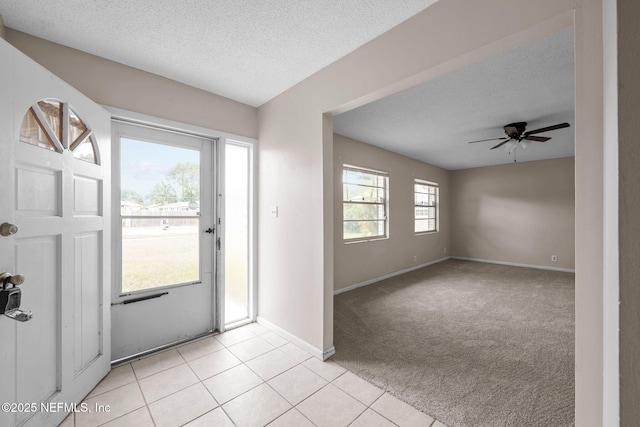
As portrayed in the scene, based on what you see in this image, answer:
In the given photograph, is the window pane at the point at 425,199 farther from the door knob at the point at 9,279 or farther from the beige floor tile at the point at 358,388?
the door knob at the point at 9,279

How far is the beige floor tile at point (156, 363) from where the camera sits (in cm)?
202

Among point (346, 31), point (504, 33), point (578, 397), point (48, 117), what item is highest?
point (346, 31)

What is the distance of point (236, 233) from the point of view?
2891 millimetres

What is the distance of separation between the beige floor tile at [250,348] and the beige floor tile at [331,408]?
753 millimetres

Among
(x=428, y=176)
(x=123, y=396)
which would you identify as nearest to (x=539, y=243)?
(x=428, y=176)

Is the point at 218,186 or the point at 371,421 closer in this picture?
the point at 371,421

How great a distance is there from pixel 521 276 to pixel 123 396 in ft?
20.7

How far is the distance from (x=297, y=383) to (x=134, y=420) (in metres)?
1.02

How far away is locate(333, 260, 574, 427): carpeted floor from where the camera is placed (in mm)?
1665

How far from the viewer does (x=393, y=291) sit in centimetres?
412

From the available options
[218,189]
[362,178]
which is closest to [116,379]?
[218,189]

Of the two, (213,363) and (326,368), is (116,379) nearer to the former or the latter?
(213,363)

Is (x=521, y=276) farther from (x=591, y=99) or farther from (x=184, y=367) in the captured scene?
(x=184, y=367)

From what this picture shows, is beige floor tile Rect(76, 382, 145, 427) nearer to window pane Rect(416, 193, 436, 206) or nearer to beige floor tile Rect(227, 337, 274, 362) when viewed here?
beige floor tile Rect(227, 337, 274, 362)
